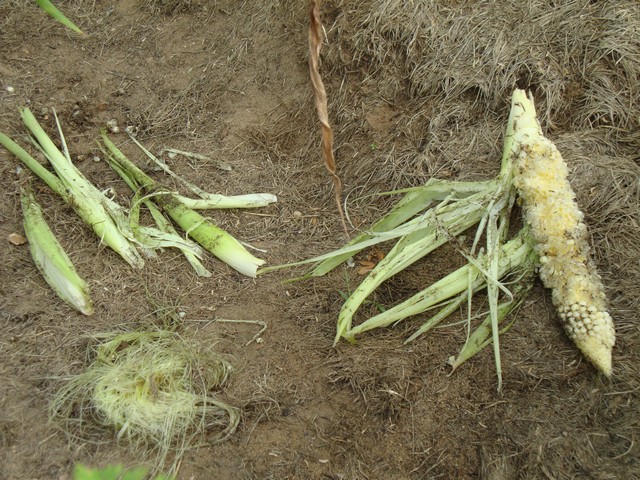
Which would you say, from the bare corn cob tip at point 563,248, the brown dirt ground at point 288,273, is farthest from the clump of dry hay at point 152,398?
the bare corn cob tip at point 563,248

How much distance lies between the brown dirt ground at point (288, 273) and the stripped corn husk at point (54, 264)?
0.22ft

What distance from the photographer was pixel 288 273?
8.87 feet

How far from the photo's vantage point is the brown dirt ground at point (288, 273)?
2.04 metres

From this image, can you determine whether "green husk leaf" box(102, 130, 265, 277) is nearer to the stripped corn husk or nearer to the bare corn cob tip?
the stripped corn husk

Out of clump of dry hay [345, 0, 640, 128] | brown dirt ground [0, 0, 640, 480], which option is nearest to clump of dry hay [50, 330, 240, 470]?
brown dirt ground [0, 0, 640, 480]

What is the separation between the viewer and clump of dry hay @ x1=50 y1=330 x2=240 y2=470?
2082 mm

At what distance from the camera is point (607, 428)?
1.97 m

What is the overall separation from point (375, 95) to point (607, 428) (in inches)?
73.9

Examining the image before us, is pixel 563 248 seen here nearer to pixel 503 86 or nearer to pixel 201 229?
pixel 503 86

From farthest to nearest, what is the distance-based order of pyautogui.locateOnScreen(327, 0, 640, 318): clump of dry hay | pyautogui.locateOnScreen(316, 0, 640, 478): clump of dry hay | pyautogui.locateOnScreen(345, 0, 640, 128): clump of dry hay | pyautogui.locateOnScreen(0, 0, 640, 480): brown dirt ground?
pyautogui.locateOnScreen(345, 0, 640, 128): clump of dry hay, pyautogui.locateOnScreen(327, 0, 640, 318): clump of dry hay, pyautogui.locateOnScreen(316, 0, 640, 478): clump of dry hay, pyautogui.locateOnScreen(0, 0, 640, 480): brown dirt ground

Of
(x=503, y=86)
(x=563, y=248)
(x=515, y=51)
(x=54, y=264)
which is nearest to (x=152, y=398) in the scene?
(x=54, y=264)

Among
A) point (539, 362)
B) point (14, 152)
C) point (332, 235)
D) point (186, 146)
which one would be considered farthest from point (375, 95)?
point (14, 152)

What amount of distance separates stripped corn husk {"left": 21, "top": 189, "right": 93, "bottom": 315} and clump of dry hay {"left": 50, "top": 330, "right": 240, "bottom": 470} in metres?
0.28

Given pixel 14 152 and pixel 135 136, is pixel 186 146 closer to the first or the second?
pixel 135 136
